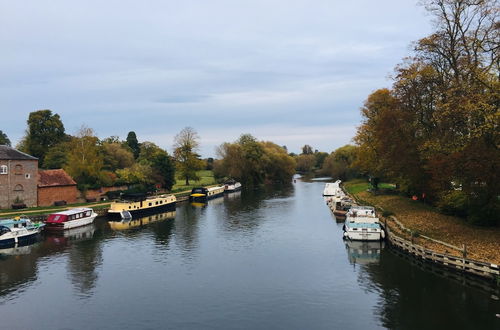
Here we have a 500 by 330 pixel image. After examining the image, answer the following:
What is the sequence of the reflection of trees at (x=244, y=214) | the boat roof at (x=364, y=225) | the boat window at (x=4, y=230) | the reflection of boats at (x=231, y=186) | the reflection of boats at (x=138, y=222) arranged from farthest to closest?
the reflection of boats at (x=231, y=186) < the reflection of boats at (x=138, y=222) < the reflection of trees at (x=244, y=214) < the boat roof at (x=364, y=225) < the boat window at (x=4, y=230)

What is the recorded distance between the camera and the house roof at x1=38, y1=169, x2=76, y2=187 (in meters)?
65.1

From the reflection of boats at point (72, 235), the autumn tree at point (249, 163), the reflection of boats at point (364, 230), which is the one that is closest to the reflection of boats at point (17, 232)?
the reflection of boats at point (72, 235)

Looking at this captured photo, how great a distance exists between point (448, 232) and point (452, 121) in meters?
10.9

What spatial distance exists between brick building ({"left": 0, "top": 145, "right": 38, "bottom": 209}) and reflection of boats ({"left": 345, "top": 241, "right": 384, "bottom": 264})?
48.4 meters

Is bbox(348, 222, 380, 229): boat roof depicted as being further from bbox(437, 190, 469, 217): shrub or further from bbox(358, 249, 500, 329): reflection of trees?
bbox(358, 249, 500, 329): reflection of trees

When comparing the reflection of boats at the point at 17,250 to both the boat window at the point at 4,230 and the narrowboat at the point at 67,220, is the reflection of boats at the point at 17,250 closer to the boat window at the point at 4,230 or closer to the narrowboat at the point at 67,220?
the boat window at the point at 4,230

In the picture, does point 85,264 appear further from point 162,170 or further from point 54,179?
point 162,170

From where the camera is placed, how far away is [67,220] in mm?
52906

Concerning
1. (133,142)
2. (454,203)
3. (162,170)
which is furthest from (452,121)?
(133,142)

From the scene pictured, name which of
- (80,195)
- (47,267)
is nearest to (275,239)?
(47,267)

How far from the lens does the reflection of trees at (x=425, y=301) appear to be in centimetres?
2339

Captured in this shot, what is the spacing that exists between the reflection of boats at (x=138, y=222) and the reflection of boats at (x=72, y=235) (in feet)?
12.0

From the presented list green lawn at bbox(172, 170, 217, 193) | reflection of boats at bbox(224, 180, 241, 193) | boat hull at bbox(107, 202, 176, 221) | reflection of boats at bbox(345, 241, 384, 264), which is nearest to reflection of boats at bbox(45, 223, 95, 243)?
boat hull at bbox(107, 202, 176, 221)

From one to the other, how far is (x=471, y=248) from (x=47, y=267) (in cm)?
3660
